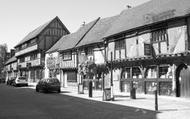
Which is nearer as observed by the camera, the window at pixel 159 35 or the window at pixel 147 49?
the window at pixel 159 35

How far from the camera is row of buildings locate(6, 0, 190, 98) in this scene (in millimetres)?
17938

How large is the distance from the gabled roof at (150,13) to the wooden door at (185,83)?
4097mm

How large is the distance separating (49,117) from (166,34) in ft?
40.1

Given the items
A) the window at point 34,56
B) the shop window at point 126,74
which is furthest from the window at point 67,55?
the window at point 34,56

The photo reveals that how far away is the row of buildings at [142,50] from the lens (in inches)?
706

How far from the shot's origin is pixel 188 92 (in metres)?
17.2

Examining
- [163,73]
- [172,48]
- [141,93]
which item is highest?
[172,48]

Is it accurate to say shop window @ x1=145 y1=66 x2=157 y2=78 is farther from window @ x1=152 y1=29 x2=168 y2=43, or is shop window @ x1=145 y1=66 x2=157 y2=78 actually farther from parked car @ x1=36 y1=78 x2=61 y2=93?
parked car @ x1=36 y1=78 x2=61 y2=93

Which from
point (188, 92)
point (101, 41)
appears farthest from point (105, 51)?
point (188, 92)

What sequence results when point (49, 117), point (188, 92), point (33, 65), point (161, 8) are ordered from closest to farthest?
1. point (49, 117)
2. point (188, 92)
3. point (161, 8)
4. point (33, 65)

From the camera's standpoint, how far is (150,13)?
21.8 meters

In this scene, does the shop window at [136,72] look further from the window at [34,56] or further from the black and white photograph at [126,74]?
the window at [34,56]

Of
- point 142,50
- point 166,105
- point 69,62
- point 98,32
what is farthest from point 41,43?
point 166,105

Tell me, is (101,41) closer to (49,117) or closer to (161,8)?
(161,8)
